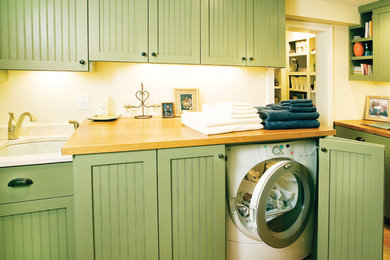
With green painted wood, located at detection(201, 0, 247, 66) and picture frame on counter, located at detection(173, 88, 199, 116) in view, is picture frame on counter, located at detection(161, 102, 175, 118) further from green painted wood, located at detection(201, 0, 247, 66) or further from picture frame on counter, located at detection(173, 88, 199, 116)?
green painted wood, located at detection(201, 0, 247, 66)

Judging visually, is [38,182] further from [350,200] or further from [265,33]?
[265,33]

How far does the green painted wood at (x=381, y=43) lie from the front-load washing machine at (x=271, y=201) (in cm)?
172

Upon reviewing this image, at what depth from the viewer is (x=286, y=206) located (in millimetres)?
1833

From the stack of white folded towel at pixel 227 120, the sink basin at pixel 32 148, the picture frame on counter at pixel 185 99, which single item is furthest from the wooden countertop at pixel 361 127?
the sink basin at pixel 32 148

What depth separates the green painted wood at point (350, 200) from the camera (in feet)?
4.84

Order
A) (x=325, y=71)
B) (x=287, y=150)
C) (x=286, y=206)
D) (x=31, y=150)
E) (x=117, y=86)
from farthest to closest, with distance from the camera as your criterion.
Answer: (x=325, y=71) → (x=117, y=86) → (x=31, y=150) → (x=286, y=206) → (x=287, y=150)

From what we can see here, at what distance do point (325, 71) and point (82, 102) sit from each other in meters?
2.66

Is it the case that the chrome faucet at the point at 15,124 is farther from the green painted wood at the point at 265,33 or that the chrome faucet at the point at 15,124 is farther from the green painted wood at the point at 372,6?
the green painted wood at the point at 372,6

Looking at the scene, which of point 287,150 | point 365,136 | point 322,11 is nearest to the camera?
point 287,150

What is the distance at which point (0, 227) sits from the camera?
1417 mm

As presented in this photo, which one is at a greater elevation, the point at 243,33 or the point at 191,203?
the point at 243,33

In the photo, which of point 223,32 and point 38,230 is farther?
point 223,32

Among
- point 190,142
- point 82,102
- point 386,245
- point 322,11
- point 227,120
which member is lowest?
point 386,245

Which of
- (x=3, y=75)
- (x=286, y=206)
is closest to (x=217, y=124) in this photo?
(x=286, y=206)
